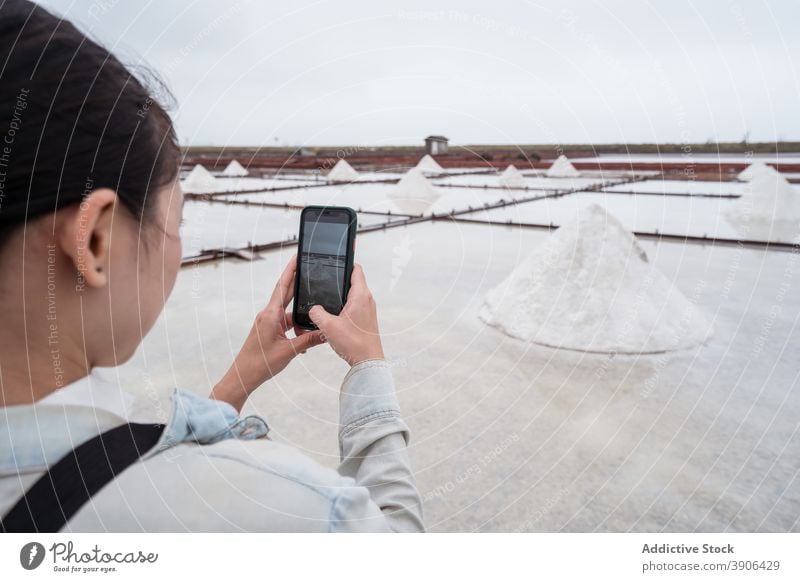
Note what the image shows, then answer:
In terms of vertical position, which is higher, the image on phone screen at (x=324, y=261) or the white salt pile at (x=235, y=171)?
the white salt pile at (x=235, y=171)

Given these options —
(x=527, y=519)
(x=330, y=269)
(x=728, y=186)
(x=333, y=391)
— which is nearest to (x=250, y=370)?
(x=330, y=269)

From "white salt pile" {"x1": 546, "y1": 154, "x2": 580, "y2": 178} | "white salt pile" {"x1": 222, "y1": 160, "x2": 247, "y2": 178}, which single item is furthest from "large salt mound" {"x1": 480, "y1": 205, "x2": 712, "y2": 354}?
"white salt pile" {"x1": 222, "y1": 160, "x2": 247, "y2": 178}

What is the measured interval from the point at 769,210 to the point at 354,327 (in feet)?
30.0

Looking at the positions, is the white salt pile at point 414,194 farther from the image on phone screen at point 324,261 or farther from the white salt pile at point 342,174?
the image on phone screen at point 324,261

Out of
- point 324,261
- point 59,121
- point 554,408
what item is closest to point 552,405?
point 554,408

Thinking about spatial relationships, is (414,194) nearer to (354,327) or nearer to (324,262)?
(324,262)

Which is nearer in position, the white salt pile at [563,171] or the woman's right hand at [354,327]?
the woman's right hand at [354,327]

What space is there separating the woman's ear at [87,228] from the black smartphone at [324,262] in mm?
549

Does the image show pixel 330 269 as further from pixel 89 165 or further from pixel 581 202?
pixel 581 202

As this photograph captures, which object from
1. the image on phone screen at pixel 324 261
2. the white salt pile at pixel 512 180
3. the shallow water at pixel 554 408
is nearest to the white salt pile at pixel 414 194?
the white salt pile at pixel 512 180

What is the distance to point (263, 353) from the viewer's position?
1.11 m

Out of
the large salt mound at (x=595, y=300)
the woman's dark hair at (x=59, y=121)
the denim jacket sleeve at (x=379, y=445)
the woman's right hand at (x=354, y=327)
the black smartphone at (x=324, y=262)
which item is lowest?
the large salt mound at (x=595, y=300)

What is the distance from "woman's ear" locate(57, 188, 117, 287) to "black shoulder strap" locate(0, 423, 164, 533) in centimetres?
18

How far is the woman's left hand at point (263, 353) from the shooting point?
1076 mm
